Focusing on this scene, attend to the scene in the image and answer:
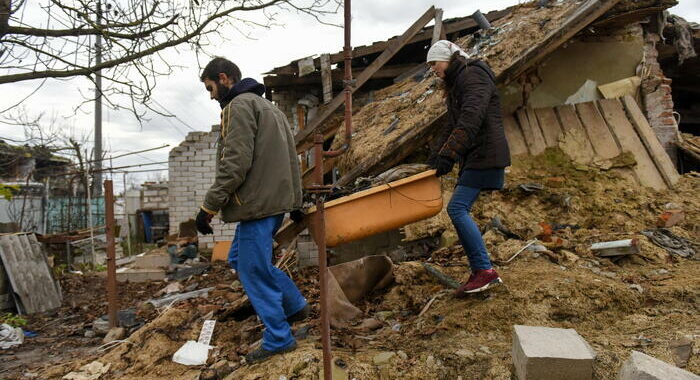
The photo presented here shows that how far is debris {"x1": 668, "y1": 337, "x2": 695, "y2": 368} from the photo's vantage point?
2.23 metres

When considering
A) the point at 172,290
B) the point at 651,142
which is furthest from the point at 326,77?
the point at 651,142

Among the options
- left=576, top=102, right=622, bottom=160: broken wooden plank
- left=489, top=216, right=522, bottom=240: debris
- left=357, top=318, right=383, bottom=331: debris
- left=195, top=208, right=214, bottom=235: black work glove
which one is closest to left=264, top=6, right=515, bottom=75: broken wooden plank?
left=576, top=102, right=622, bottom=160: broken wooden plank

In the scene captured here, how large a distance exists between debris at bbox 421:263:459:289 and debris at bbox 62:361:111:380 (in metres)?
2.40

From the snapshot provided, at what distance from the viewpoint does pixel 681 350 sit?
2287 mm

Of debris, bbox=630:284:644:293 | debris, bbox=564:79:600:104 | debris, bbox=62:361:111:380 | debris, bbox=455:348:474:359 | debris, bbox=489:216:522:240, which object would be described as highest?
debris, bbox=564:79:600:104

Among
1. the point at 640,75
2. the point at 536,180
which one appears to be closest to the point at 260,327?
the point at 536,180

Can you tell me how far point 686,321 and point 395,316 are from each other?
174cm

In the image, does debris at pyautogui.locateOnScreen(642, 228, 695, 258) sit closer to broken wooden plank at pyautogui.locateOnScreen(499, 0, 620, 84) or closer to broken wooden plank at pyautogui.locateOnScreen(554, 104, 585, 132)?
broken wooden plank at pyautogui.locateOnScreen(554, 104, 585, 132)

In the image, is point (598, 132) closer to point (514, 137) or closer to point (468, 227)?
point (514, 137)

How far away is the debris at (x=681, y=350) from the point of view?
2.23 metres

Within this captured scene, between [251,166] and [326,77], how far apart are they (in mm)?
5189

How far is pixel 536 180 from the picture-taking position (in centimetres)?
525

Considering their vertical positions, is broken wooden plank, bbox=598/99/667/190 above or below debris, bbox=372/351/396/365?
above

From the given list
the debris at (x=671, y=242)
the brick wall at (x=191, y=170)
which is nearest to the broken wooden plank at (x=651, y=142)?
the debris at (x=671, y=242)
